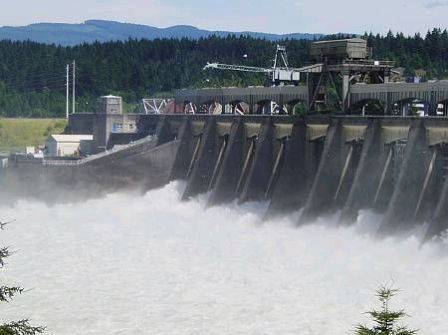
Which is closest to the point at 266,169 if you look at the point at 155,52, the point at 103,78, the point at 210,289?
the point at 210,289

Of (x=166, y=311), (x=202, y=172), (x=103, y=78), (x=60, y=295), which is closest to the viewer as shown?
(x=166, y=311)

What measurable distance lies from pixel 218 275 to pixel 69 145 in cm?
4848

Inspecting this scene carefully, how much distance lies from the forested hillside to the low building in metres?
36.2

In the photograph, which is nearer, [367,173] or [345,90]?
[367,173]

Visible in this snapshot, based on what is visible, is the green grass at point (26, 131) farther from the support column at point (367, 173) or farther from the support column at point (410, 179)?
the support column at point (410, 179)

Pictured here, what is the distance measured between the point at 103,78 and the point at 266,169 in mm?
85372

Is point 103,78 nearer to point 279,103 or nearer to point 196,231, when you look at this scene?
point 279,103

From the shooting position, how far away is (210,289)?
41.2m

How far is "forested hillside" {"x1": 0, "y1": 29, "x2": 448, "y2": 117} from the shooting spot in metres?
129

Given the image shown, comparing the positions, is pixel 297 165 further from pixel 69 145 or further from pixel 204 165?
pixel 69 145

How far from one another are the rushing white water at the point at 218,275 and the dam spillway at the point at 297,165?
5.76 feet

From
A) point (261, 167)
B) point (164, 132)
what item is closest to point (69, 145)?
point (164, 132)

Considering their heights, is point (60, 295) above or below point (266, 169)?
below

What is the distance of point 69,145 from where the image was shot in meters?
89.6
